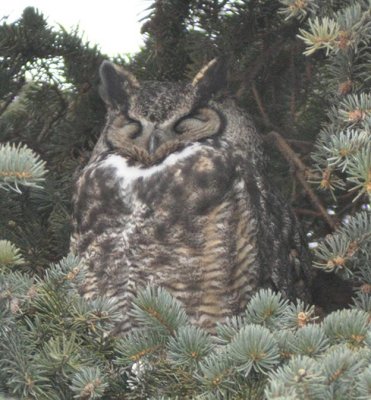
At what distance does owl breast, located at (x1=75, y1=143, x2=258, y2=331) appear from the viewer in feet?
8.23

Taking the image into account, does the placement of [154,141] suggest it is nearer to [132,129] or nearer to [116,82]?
[132,129]

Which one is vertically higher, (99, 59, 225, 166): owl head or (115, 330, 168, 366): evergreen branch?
(99, 59, 225, 166): owl head

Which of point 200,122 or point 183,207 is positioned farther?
point 200,122

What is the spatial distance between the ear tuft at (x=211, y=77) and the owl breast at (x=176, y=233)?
159 mm

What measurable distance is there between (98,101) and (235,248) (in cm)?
69

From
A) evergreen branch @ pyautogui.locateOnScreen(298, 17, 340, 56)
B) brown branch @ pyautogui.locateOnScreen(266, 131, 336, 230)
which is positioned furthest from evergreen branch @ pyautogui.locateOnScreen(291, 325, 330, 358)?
brown branch @ pyautogui.locateOnScreen(266, 131, 336, 230)

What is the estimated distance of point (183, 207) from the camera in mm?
2545

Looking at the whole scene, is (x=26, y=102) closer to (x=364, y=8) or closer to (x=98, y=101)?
(x=98, y=101)

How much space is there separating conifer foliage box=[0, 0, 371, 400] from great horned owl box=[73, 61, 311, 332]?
12 centimetres

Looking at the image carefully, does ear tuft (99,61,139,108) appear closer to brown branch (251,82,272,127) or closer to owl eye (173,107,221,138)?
owl eye (173,107,221,138)

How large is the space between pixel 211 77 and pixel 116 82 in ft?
0.88

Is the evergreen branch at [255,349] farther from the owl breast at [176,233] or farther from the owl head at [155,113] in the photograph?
the owl head at [155,113]

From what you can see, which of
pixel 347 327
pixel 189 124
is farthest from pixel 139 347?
pixel 189 124

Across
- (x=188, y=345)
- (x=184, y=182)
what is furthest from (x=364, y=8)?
(x=188, y=345)
